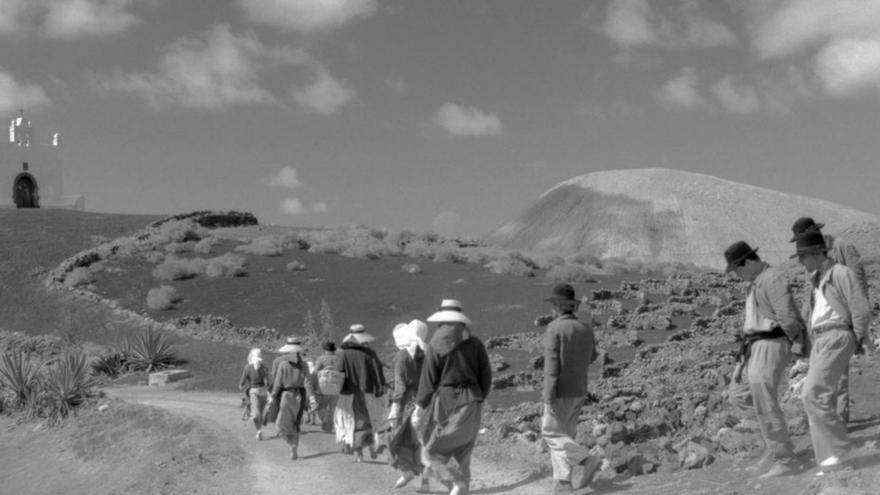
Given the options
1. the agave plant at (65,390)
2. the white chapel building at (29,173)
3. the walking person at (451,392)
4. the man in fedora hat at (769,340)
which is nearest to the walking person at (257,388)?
the agave plant at (65,390)

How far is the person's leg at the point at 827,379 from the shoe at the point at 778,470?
592mm

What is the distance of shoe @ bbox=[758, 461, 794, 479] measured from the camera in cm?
812

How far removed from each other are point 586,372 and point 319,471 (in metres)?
4.95

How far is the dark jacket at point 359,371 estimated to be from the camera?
12883 mm

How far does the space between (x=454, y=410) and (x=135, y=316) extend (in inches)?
1171

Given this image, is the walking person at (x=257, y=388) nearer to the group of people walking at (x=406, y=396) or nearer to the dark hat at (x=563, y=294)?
the group of people walking at (x=406, y=396)

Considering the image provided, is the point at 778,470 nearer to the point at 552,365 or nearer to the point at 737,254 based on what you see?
the point at 737,254

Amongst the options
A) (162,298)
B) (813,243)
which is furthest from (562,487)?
(162,298)

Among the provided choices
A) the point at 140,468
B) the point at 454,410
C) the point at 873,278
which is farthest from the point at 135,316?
the point at 454,410

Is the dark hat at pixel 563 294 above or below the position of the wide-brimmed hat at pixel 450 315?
above

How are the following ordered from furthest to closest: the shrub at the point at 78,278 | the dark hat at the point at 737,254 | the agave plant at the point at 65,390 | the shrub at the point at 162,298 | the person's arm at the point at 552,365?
the shrub at the point at 78,278
the shrub at the point at 162,298
the agave plant at the point at 65,390
the person's arm at the point at 552,365
the dark hat at the point at 737,254

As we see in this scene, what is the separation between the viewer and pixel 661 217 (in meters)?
89.2

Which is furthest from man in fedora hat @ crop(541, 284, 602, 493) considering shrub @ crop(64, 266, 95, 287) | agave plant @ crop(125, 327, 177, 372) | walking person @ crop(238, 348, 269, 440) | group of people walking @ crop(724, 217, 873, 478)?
shrub @ crop(64, 266, 95, 287)

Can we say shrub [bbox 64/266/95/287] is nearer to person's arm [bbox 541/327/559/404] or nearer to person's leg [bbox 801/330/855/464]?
person's arm [bbox 541/327/559/404]
